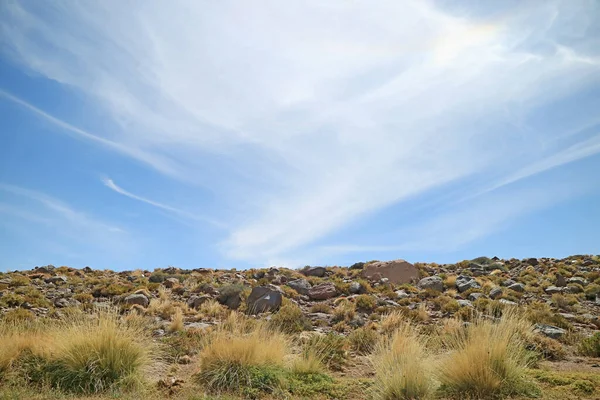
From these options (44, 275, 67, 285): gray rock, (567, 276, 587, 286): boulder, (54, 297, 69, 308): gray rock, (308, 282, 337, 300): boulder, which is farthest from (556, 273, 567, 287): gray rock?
(44, 275, 67, 285): gray rock

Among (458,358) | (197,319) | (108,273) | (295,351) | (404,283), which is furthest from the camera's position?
(108,273)

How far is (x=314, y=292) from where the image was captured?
71.7 feet

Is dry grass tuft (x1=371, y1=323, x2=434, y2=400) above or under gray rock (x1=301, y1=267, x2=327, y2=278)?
under

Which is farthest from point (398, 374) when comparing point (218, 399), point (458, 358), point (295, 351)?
point (295, 351)

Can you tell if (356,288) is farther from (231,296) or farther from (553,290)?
(553,290)

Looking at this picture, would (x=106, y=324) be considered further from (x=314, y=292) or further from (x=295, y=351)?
(x=314, y=292)

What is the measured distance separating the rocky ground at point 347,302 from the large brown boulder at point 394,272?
73mm

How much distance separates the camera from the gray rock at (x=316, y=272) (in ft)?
98.3

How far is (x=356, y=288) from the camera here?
74.2ft

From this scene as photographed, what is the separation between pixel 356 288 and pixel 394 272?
5.84 metres

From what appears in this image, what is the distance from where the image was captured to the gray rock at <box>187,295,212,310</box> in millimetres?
19336

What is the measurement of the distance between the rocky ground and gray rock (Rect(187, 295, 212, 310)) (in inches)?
2.0

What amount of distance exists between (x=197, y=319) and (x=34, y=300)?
760cm

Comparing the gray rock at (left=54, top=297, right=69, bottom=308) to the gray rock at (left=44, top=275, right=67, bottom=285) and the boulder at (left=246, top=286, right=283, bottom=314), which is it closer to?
the gray rock at (left=44, top=275, right=67, bottom=285)
